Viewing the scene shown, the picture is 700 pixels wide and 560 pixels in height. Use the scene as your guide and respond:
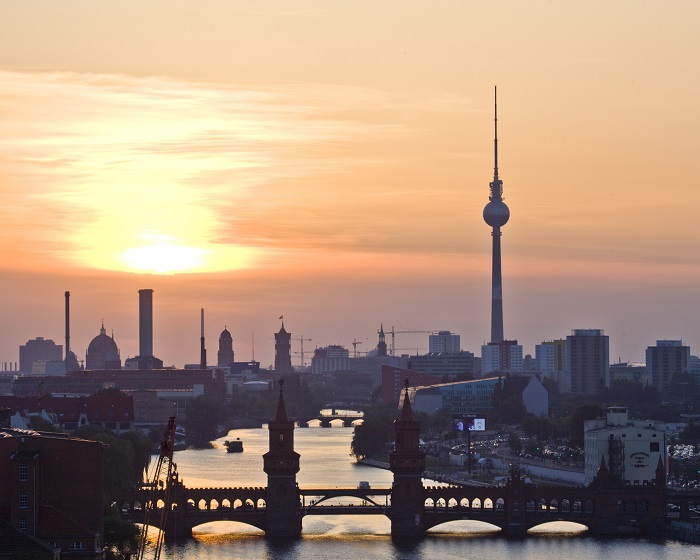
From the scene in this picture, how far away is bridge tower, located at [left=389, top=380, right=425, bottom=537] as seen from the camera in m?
117

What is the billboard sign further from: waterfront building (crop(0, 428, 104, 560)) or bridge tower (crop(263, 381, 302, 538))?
waterfront building (crop(0, 428, 104, 560))

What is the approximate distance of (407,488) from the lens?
Answer: 118 m

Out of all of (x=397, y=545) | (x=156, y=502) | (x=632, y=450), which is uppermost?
(x=632, y=450)

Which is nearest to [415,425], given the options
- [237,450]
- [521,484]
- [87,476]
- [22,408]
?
[521,484]

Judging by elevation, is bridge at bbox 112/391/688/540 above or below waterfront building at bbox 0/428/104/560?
below

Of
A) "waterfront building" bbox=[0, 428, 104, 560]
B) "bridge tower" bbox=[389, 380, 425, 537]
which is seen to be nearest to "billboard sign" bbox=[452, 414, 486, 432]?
"bridge tower" bbox=[389, 380, 425, 537]

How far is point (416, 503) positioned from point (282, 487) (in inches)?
311

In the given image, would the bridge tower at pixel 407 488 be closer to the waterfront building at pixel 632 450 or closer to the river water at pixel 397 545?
the river water at pixel 397 545

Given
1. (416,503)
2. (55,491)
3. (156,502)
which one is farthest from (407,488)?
(55,491)

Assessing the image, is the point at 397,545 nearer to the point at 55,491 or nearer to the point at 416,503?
the point at 416,503

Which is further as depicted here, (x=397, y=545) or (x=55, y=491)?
(x=397, y=545)

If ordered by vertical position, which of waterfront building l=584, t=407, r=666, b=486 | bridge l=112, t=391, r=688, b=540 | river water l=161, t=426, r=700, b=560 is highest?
waterfront building l=584, t=407, r=666, b=486

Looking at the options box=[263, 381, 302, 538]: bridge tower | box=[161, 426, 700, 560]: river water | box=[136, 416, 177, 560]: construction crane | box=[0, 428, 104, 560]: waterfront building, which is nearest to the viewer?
box=[0, 428, 104, 560]: waterfront building

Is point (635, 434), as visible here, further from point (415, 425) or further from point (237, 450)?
point (237, 450)
